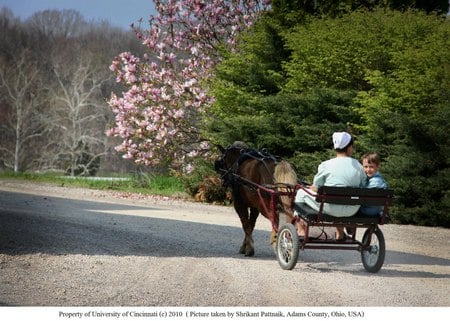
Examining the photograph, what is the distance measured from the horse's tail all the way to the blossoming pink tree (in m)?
11.3

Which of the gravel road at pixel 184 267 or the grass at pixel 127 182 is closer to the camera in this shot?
the gravel road at pixel 184 267

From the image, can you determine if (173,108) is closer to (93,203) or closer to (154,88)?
(154,88)

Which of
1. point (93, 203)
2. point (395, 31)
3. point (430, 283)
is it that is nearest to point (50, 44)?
point (430, 283)

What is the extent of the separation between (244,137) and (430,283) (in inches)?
360

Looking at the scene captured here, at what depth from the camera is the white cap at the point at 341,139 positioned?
659 centimetres

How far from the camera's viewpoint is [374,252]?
6957 millimetres

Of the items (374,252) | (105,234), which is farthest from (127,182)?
(374,252)

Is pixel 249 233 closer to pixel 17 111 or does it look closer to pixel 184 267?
pixel 184 267

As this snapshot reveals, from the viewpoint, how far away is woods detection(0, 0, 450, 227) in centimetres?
1241

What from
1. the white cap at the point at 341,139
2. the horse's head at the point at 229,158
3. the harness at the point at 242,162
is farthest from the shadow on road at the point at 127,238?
the white cap at the point at 341,139

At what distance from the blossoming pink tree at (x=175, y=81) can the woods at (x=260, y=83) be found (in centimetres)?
4

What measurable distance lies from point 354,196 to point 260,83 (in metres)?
10.0

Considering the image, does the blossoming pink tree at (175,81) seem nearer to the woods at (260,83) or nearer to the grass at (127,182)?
the woods at (260,83)

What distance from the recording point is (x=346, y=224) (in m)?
6.70
